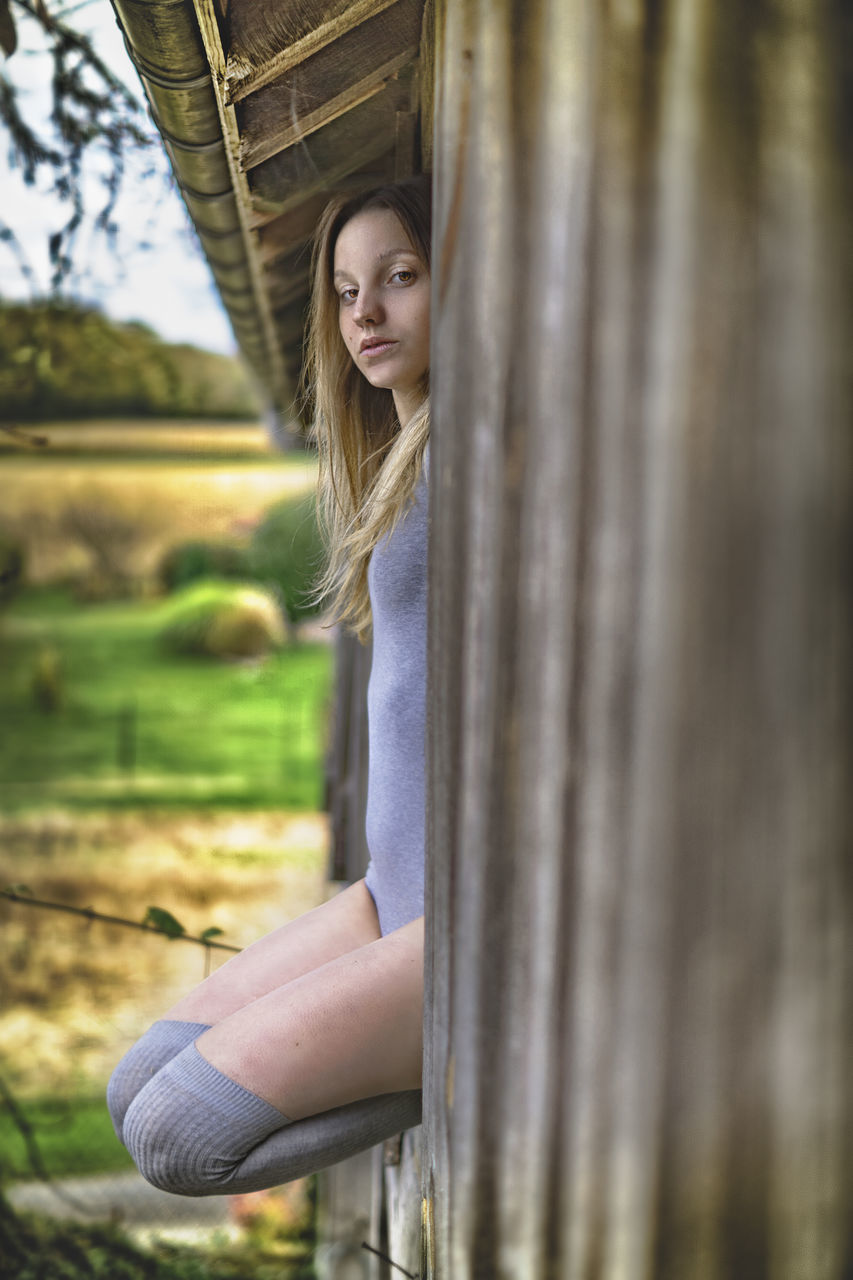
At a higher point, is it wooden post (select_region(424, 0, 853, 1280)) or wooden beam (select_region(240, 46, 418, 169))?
wooden beam (select_region(240, 46, 418, 169))

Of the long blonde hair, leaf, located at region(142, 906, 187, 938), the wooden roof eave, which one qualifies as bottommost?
leaf, located at region(142, 906, 187, 938)

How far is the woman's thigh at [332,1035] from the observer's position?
0.92 meters

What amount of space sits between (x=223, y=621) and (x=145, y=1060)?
8.00m

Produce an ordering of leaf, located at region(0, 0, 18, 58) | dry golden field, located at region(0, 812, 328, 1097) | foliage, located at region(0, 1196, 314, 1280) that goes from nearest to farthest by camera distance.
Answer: leaf, located at region(0, 0, 18, 58) → foliage, located at region(0, 1196, 314, 1280) → dry golden field, located at region(0, 812, 328, 1097)

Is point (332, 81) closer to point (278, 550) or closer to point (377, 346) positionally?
point (377, 346)

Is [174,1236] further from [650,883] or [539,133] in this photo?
[539,133]

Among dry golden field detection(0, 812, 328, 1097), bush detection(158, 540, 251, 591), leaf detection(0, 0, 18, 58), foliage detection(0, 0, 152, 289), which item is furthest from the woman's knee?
bush detection(158, 540, 251, 591)

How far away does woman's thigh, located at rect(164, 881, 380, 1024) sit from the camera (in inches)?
42.8

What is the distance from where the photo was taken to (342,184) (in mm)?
1147

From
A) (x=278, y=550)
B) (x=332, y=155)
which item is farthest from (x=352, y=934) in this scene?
(x=278, y=550)

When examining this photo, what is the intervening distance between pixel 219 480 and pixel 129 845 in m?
3.24

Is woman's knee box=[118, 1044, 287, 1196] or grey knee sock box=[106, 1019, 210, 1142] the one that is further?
grey knee sock box=[106, 1019, 210, 1142]

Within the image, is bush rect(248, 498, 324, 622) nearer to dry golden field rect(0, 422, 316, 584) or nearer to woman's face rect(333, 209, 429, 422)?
dry golden field rect(0, 422, 316, 584)

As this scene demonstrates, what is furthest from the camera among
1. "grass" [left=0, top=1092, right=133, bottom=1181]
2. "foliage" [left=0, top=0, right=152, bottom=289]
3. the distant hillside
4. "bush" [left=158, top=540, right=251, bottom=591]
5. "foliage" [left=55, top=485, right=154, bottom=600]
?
"bush" [left=158, top=540, right=251, bottom=591]
